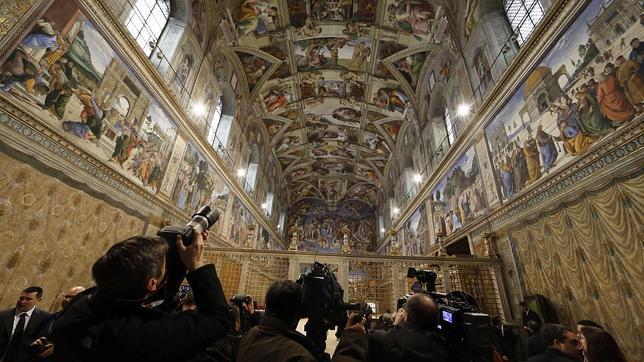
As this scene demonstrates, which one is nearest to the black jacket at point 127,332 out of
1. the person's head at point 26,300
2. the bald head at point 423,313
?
the bald head at point 423,313

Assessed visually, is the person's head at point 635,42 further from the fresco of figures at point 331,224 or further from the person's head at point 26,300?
the fresco of figures at point 331,224

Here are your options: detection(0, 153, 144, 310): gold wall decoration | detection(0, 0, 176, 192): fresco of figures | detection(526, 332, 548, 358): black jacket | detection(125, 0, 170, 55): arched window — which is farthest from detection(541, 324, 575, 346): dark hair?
detection(125, 0, 170, 55): arched window

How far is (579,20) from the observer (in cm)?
480

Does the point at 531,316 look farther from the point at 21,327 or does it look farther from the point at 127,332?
the point at 21,327

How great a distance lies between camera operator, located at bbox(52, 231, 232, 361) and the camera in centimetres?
89

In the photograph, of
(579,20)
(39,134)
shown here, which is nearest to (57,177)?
(39,134)

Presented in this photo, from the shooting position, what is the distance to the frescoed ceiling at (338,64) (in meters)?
11.3

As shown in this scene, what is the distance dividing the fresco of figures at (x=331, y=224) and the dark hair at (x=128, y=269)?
25638mm

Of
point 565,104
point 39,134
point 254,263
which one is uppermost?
point 565,104

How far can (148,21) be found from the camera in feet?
24.9

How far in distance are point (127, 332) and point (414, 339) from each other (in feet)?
5.70

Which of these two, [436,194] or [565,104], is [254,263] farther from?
[565,104]

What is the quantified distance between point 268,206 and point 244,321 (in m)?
17.4

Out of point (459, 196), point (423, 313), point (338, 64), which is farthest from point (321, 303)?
point (338, 64)
